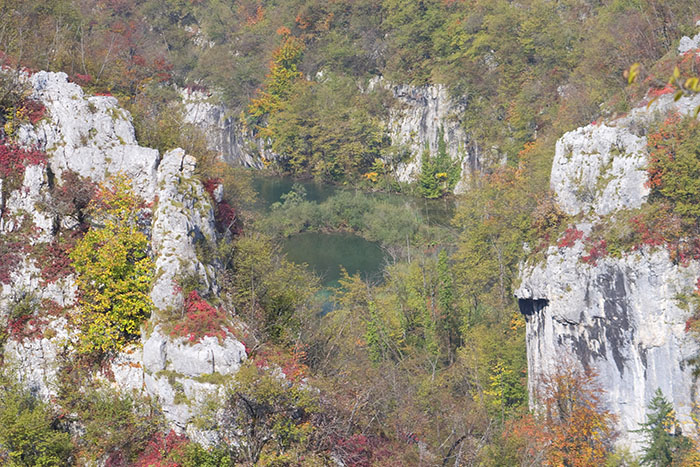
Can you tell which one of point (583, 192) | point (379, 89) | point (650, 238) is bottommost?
point (650, 238)

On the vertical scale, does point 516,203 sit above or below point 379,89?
below

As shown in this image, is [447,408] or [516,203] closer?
[447,408]

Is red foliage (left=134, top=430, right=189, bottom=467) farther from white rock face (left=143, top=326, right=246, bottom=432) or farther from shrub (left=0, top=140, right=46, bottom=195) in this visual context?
shrub (left=0, top=140, right=46, bottom=195)

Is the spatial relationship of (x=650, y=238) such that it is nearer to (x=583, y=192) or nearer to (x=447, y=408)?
(x=583, y=192)

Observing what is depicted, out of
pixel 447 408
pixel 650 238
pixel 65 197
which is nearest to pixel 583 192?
pixel 650 238

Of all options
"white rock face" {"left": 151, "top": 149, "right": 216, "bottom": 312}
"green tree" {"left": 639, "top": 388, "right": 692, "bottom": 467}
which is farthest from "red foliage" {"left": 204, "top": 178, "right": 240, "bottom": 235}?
"green tree" {"left": 639, "top": 388, "right": 692, "bottom": 467}
